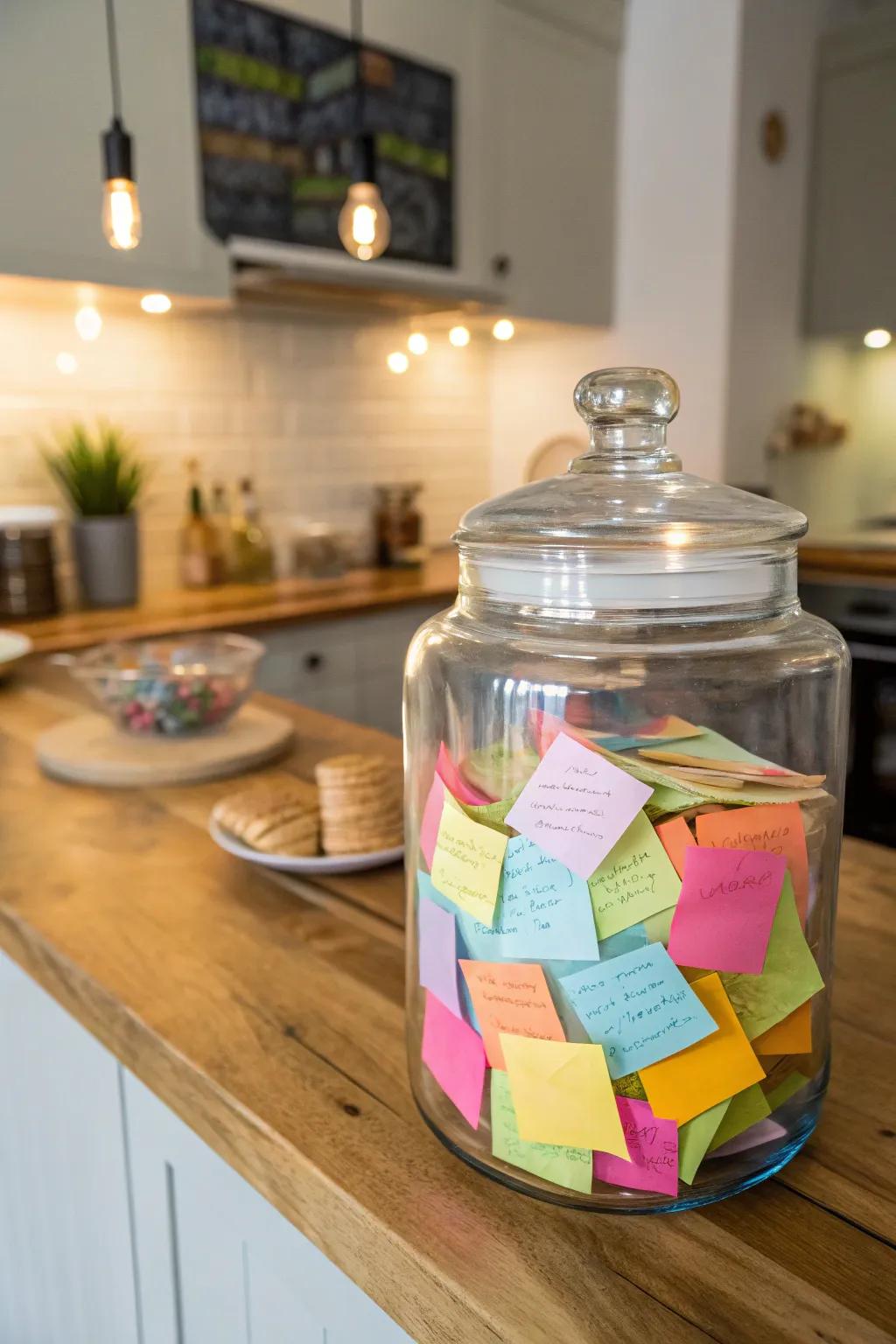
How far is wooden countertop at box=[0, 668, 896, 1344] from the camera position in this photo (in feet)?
1.39

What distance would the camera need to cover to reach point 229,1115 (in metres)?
0.56

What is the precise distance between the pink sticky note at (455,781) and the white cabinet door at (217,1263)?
0.84 ft

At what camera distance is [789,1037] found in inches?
18.6

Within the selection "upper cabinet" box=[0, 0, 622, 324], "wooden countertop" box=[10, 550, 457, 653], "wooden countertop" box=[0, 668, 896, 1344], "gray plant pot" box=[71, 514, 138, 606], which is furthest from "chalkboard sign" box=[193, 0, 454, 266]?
"wooden countertop" box=[0, 668, 896, 1344]

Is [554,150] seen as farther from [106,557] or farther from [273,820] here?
[273,820]

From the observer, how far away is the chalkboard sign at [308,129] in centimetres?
218

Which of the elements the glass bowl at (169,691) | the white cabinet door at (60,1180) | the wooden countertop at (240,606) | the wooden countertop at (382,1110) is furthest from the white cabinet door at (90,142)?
the white cabinet door at (60,1180)

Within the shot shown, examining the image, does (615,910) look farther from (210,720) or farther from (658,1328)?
(210,720)

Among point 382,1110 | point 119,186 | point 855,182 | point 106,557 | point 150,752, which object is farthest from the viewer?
point 855,182

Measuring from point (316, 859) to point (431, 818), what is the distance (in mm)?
349

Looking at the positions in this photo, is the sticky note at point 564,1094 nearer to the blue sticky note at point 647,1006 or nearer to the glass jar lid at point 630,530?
the blue sticky note at point 647,1006

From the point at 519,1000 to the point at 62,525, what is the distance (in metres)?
2.23

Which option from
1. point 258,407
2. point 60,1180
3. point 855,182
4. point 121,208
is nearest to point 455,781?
point 60,1180

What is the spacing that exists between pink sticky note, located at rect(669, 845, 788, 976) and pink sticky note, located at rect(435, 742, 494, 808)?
0.10 meters
